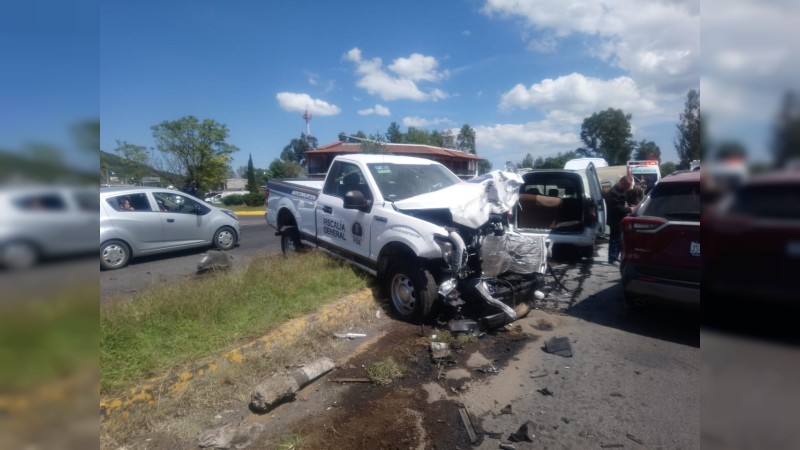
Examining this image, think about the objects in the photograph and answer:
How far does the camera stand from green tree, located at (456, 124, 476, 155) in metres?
46.9

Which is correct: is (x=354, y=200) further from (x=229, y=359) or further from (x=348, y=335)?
(x=229, y=359)

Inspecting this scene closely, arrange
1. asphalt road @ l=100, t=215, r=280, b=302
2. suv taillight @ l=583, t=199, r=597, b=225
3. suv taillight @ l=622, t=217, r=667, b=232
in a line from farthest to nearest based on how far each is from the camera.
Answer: suv taillight @ l=583, t=199, r=597, b=225 < asphalt road @ l=100, t=215, r=280, b=302 < suv taillight @ l=622, t=217, r=667, b=232

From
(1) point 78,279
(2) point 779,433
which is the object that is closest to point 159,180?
(1) point 78,279

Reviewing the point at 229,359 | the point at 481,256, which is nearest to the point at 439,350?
the point at 481,256

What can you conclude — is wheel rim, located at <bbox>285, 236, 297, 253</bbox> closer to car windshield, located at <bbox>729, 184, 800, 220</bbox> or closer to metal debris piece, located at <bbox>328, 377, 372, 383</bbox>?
metal debris piece, located at <bbox>328, 377, 372, 383</bbox>

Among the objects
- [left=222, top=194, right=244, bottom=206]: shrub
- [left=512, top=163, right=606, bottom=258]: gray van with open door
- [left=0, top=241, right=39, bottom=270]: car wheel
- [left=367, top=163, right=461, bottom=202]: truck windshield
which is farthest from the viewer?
[left=222, top=194, right=244, bottom=206]: shrub

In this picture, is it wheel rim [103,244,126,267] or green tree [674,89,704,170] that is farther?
wheel rim [103,244,126,267]

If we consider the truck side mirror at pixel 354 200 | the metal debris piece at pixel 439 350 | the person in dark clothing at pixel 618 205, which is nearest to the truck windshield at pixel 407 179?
the truck side mirror at pixel 354 200

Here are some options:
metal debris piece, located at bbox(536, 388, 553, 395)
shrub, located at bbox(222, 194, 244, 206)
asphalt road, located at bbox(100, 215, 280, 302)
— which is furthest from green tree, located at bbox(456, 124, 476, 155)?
metal debris piece, located at bbox(536, 388, 553, 395)

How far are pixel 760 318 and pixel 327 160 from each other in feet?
110

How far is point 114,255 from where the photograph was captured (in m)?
7.79

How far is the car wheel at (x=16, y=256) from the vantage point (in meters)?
0.95

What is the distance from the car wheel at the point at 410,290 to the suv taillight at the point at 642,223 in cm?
220

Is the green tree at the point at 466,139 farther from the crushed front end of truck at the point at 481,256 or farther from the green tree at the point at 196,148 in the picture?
the crushed front end of truck at the point at 481,256
